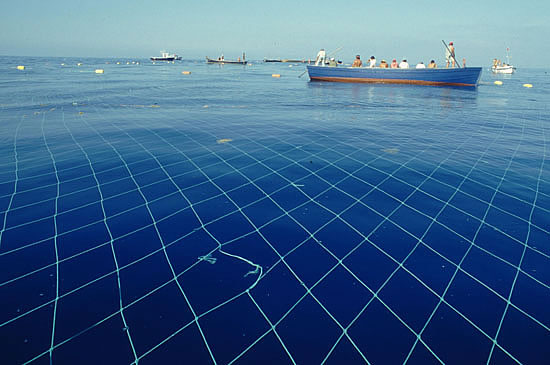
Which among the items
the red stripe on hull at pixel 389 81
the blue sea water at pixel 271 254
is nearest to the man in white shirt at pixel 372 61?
the red stripe on hull at pixel 389 81

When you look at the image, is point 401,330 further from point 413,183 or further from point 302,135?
point 302,135

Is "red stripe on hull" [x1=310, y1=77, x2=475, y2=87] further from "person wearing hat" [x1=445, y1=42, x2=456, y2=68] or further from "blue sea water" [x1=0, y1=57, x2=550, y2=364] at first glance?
"blue sea water" [x1=0, y1=57, x2=550, y2=364]

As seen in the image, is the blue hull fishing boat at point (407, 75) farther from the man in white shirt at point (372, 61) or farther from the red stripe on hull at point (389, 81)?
the man in white shirt at point (372, 61)

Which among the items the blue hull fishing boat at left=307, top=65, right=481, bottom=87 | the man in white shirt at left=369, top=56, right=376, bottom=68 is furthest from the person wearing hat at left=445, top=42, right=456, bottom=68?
the man in white shirt at left=369, top=56, right=376, bottom=68

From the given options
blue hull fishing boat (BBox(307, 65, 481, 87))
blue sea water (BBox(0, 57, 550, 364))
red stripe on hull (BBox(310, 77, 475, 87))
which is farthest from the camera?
red stripe on hull (BBox(310, 77, 475, 87))

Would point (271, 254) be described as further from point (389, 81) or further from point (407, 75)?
point (389, 81)

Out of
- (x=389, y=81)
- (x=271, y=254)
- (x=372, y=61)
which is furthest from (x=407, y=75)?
(x=271, y=254)
